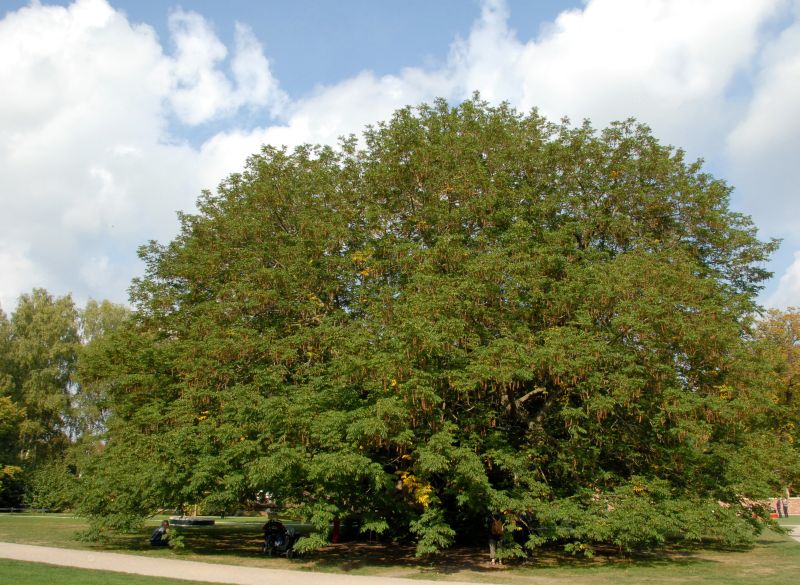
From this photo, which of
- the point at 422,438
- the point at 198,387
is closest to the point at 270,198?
the point at 198,387

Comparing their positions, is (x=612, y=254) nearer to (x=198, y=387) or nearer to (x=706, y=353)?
(x=706, y=353)

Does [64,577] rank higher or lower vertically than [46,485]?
lower

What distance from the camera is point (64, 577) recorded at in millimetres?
12445

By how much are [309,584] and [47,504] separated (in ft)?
120

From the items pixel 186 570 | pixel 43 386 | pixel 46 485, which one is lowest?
pixel 186 570

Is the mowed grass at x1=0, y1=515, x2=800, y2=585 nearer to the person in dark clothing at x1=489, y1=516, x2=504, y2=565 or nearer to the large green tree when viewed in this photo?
the person in dark clothing at x1=489, y1=516, x2=504, y2=565

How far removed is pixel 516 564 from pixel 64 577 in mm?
12046

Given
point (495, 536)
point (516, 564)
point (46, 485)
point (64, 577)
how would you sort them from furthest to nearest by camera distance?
point (46, 485)
point (495, 536)
point (516, 564)
point (64, 577)

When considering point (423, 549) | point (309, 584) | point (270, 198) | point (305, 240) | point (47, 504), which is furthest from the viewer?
point (47, 504)

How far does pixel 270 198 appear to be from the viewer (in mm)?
21969

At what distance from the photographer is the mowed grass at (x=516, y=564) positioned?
50.2ft

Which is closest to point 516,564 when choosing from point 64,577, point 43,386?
point 64,577

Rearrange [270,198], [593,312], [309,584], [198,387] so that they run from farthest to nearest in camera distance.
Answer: [270,198] < [198,387] < [593,312] < [309,584]

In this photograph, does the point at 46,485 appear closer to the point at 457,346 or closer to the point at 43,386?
the point at 43,386
